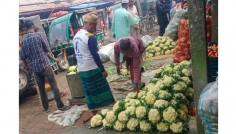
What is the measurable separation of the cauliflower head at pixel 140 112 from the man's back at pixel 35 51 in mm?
2405

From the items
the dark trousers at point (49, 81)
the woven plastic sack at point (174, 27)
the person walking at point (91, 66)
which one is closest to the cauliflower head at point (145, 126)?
the person walking at point (91, 66)

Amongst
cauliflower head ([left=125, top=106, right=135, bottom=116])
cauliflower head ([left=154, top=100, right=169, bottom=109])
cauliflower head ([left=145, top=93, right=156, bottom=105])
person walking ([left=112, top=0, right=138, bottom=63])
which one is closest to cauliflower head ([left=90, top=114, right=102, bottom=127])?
cauliflower head ([left=125, top=106, right=135, bottom=116])

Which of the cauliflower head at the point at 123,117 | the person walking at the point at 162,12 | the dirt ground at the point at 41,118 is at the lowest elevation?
the dirt ground at the point at 41,118

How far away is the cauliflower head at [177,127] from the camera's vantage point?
3379 millimetres

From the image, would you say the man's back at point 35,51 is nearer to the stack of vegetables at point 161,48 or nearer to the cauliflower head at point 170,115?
the cauliflower head at point 170,115

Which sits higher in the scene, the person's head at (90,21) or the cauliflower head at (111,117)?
the person's head at (90,21)

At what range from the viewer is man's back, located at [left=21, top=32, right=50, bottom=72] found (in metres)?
5.00

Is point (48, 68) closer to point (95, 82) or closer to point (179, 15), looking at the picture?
point (95, 82)

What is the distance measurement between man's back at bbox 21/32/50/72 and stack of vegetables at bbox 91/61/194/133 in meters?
1.71

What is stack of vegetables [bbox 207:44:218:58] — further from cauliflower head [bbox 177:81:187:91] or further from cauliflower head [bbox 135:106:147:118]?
cauliflower head [bbox 135:106:147:118]

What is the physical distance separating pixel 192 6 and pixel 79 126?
115 inches

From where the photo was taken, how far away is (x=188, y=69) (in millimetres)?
4562

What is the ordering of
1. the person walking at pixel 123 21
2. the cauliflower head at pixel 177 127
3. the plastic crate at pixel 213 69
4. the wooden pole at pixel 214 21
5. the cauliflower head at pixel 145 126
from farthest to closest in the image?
the person walking at pixel 123 21 → the wooden pole at pixel 214 21 → the cauliflower head at pixel 145 126 → the cauliflower head at pixel 177 127 → the plastic crate at pixel 213 69

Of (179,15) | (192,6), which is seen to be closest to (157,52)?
(179,15)
